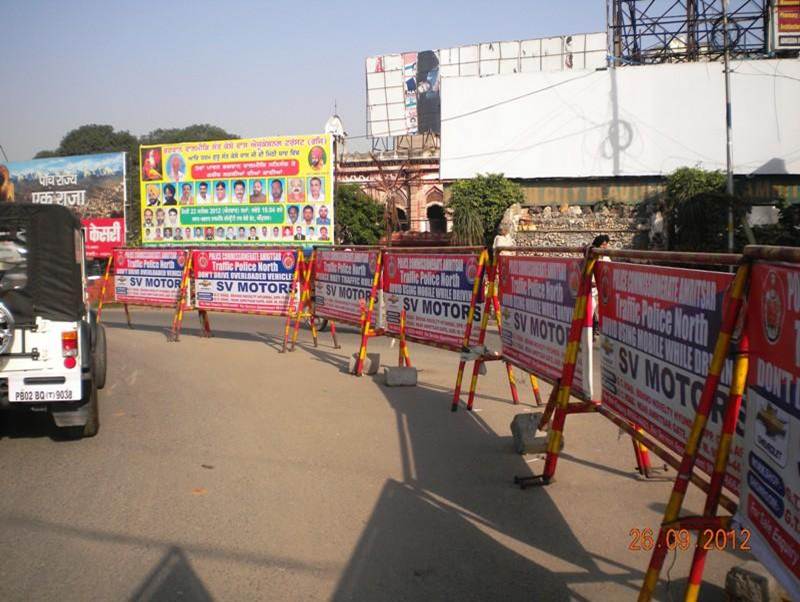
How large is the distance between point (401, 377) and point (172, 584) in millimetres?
6251

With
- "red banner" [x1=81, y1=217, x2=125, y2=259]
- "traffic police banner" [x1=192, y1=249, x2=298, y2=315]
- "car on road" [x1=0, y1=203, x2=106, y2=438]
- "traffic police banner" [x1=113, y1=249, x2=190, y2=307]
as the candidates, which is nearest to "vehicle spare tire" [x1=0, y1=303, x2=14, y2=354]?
"car on road" [x1=0, y1=203, x2=106, y2=438]

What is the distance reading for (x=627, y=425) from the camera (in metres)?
4.88

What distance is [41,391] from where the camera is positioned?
23.2 feet

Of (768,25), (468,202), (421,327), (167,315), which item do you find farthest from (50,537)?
(768,25)

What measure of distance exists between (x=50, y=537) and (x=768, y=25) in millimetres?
38585

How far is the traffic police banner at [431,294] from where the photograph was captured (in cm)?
919

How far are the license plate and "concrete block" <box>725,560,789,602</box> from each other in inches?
229

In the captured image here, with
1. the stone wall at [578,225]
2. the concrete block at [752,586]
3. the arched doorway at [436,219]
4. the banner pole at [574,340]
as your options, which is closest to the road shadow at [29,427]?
the banner pole at [574,340]

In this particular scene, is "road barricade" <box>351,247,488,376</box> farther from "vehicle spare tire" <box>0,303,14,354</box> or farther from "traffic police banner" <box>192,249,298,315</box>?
"vehicle spare tire" <box>0,303,14,354</box>

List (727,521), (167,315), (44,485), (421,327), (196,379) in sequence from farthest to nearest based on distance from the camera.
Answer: (167,315) < (196,379) < (421,327) < (44,485) < (727,521)

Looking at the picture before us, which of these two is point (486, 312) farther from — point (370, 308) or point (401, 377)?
point (370, 308)

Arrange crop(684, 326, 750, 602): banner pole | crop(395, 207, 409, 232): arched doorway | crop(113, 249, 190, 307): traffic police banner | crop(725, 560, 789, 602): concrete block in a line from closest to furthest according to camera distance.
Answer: crop(684, 326, 750, 602): banner pole, crop(725, 560, 789, 602): concrete block, crop(113, 249, 190, 307): traffic police banner, crop(395, 207, 409, 232): arched doorway

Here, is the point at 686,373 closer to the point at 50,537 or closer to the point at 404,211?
the point at 50,537

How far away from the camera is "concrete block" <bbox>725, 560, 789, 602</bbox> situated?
11.5 ft
